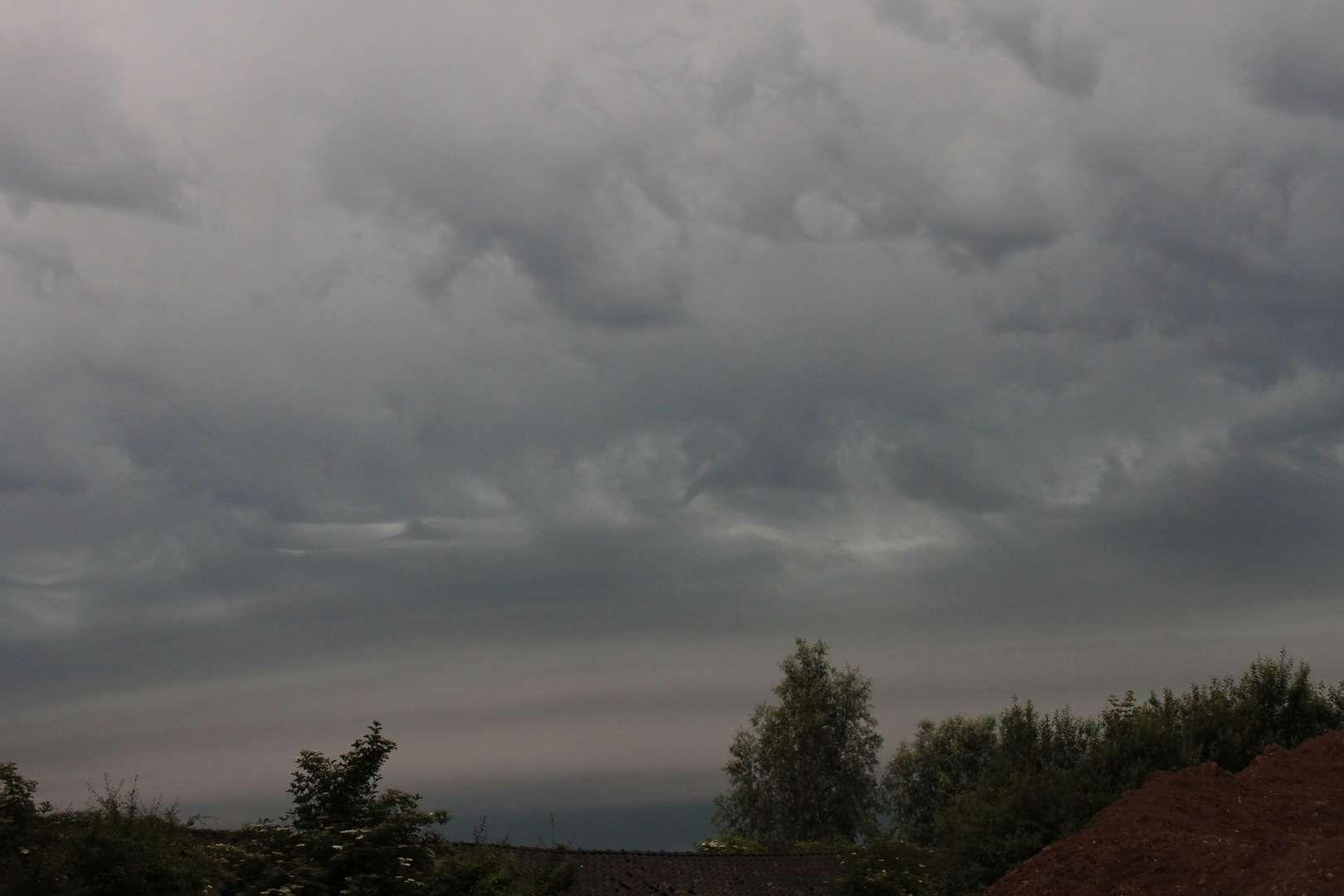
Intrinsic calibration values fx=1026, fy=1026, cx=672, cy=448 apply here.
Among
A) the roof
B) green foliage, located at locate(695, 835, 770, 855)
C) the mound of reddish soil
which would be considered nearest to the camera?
the mound of reddish soil

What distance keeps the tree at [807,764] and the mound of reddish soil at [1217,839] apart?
3460 cm

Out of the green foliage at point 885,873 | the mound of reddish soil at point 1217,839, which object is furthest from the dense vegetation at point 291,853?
the mound of reddish soil at point 1217,839

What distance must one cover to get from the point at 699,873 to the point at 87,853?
27433mm

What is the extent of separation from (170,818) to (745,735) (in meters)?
44.7

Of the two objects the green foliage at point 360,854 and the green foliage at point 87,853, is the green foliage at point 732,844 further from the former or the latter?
the green foliage at point 87,853

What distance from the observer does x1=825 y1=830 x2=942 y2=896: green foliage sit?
113ft

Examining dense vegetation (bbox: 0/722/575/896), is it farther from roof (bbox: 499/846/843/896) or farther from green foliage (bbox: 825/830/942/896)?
green foliage (bbox: 825/830/942/896)

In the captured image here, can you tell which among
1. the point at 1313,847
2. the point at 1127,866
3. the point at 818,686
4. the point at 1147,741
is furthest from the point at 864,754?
the point at 1313,847

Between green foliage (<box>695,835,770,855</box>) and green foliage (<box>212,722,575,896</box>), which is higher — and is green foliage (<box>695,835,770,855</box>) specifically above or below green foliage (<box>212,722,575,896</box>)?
below

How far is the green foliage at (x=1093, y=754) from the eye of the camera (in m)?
36.3

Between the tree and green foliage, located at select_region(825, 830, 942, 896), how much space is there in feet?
102

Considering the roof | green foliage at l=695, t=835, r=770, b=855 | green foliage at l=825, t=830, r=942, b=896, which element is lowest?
green foliage at l=695, t=835, r=770, b=855

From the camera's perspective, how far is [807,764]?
69312 mm

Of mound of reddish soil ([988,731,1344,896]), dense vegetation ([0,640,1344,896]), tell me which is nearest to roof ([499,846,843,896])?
dense vegetation ([0,640,1344,896])
